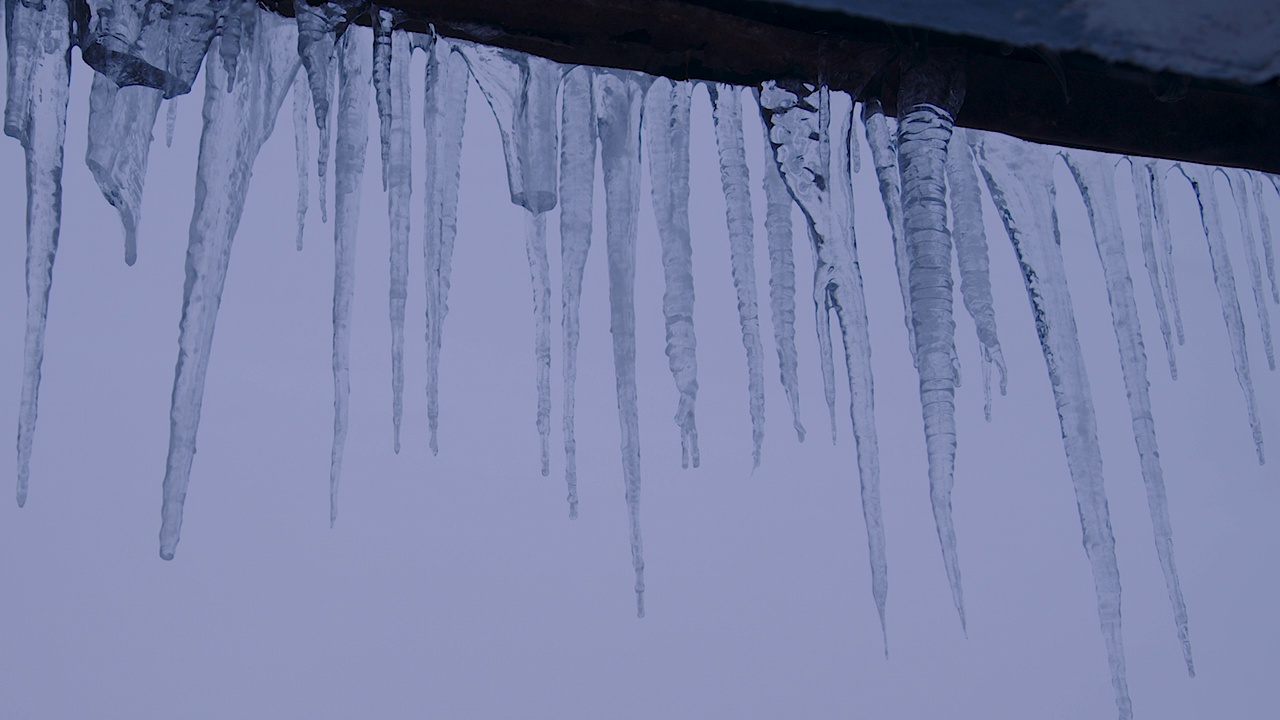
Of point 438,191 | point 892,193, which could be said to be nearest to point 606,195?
point 438,191

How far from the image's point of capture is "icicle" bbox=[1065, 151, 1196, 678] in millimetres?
2402

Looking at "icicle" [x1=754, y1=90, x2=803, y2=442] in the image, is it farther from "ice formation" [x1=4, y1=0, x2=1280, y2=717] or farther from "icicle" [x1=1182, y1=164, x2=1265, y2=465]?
"icicle" [x1=1182, y1=164, x2=1265, y2=465]

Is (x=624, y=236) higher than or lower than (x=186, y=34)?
lower

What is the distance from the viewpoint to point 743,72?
1.50 m

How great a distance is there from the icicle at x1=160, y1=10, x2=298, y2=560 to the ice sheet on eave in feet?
4.01

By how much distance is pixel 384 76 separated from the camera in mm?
1747

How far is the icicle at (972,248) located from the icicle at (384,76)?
1.32 metres

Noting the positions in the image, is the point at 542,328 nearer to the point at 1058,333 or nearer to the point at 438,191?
the point at 438,191

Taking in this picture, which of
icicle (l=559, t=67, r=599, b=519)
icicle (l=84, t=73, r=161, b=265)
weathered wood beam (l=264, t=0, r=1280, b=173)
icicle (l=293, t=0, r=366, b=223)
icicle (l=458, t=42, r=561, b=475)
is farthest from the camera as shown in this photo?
icicle (l=559, t=67, r=599, b=519)

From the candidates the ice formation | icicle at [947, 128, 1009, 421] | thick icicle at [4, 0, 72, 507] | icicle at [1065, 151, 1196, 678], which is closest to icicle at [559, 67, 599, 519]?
the ice formation

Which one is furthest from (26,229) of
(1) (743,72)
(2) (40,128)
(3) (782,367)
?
(3) (782,367)

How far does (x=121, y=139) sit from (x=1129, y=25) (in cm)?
173

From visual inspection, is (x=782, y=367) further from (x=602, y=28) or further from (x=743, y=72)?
(x=602, y=28)

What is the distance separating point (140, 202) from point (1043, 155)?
2062 mm
